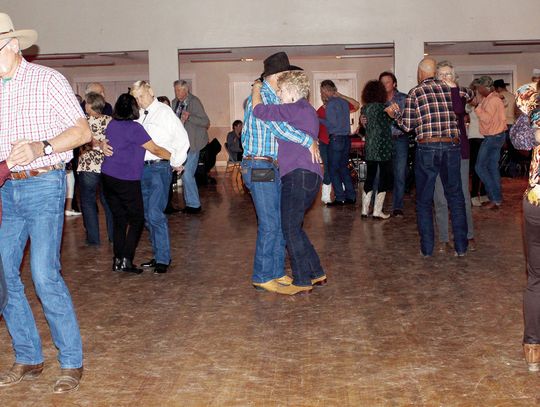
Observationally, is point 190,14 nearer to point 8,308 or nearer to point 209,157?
point 209,157

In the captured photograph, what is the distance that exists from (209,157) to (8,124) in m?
A: 12.3

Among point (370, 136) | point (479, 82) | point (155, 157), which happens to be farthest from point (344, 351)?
point (479, 82)

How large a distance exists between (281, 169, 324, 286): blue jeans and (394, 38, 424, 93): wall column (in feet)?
27.8

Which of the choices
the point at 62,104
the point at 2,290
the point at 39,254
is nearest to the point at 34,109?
the point at 62,104

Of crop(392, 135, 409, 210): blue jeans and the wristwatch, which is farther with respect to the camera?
crop(392, 135, 409, 210): blue jeans

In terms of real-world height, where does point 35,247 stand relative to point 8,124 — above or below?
below

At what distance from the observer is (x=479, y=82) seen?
1027 centimetres

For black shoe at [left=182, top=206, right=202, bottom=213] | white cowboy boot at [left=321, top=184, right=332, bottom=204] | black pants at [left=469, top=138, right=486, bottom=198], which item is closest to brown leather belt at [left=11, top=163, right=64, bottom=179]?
black shoe at [left=182, top=206, right=202, bottom=213]

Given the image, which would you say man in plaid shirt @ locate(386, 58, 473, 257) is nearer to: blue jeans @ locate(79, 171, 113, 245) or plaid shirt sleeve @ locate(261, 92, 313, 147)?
plaid shirt sleeve @ locate(261, 92, 313, 147)

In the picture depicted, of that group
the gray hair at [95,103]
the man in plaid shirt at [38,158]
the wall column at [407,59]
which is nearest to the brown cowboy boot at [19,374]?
the man in plaid shirt at [38,158]

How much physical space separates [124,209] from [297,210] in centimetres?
178

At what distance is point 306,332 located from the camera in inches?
196

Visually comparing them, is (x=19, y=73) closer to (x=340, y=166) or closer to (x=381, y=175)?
(x=381, y=175)

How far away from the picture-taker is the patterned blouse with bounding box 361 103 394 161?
9711 millimetres
